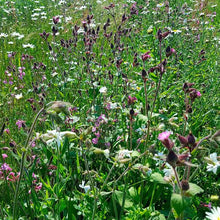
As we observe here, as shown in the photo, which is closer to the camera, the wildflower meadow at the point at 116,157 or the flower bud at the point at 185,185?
the flower bud at the point at 185,185

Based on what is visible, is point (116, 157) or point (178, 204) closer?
point (178, 204)

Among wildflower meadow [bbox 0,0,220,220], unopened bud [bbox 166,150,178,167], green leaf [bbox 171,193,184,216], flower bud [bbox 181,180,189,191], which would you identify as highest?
unopened bud [bbox 166,150,178,167]

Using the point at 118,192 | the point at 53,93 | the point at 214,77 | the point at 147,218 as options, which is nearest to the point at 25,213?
the point at 118,192

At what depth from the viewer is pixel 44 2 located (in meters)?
7.49

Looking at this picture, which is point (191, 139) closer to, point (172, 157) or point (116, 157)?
point (172, 157)

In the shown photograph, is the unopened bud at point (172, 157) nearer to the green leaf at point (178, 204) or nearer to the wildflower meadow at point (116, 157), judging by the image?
the wildflower meadow at point (116, 157)

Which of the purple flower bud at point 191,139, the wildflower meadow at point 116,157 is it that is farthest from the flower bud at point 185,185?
the purple flower bud at point 191,139

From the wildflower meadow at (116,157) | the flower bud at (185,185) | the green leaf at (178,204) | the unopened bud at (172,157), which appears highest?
the unopened bud at (172,157)

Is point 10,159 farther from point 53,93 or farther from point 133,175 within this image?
point 53,93

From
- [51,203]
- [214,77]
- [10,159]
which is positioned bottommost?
[10,159]

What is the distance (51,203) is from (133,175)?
22.9 inches

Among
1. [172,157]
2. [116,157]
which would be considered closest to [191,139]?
[172,157]

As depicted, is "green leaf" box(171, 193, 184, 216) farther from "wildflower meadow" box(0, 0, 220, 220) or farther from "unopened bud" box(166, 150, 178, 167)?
"unopened bud" box(166, 150, 178, 167)

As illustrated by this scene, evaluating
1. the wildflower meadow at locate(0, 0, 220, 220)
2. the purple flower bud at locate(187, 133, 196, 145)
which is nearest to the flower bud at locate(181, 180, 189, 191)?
the wildflower meadow at locate(0, 0, 220, 220)
